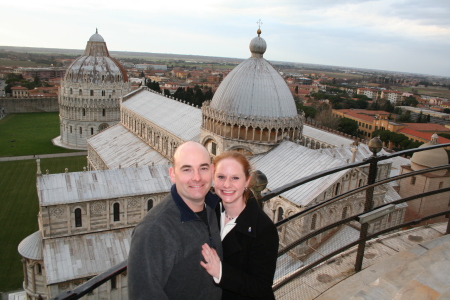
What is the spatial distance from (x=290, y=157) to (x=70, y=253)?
11483 mm

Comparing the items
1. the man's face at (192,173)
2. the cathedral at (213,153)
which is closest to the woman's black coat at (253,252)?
the man's face at (192,173)

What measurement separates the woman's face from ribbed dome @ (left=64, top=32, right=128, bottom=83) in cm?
6132

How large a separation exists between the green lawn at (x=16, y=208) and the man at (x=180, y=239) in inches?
782

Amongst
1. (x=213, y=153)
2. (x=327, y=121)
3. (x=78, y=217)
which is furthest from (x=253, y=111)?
(x=327, y=121)

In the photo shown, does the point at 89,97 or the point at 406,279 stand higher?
the point at 406,279

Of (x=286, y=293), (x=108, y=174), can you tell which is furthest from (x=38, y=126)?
(x=286, y=293)

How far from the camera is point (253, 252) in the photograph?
3949 mm

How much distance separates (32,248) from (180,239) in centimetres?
1690

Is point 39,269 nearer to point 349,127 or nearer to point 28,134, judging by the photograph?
point 28,134

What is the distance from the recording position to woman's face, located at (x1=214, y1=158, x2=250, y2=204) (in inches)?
162

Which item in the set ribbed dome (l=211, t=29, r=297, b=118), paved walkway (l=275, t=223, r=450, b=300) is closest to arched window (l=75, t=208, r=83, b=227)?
ribbed dome (l=211, t=29, r=297, b=118)

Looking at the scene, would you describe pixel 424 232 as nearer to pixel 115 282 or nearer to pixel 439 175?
pixel 115 282

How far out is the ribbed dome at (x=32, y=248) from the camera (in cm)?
1742

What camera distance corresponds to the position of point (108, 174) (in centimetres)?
1962
